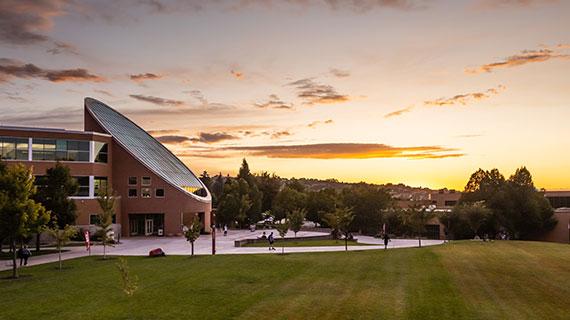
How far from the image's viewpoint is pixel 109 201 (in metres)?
48.4

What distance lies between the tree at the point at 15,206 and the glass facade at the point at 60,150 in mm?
30379

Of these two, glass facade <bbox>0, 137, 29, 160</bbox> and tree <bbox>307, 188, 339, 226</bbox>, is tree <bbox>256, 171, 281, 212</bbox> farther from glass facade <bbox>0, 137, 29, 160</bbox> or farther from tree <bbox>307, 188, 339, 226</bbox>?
glass facade <bbox>0, 137, 29, 160</bbox>

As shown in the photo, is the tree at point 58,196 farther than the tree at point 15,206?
Yes

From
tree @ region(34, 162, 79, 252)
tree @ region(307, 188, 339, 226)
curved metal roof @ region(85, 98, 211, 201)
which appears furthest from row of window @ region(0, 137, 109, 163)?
tree @ region(307, 188, 339, 226)

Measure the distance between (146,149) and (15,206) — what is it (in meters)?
49.2

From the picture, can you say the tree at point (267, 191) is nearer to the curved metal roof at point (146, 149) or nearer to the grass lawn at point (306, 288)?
the curved metal roof at point (146, 149)

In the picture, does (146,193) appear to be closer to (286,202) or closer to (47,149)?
(47,149)

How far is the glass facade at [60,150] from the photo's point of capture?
65438 mm

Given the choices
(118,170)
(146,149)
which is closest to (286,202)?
(146,149)

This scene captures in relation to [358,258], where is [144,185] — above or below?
above

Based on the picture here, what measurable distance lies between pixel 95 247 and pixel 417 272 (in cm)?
3562

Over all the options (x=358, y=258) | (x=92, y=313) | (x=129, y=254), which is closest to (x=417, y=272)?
(x=358, y=258)

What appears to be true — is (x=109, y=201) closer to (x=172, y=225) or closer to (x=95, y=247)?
(x=95, y=247)

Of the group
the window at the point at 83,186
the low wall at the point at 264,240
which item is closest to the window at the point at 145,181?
the window at the point at 83,186
